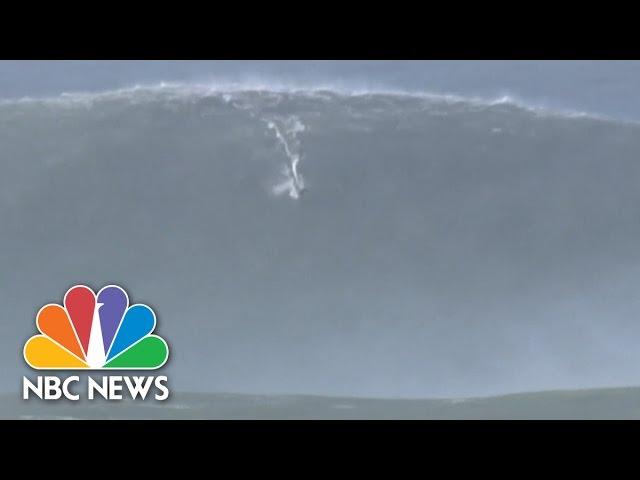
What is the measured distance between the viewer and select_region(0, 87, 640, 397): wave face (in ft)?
105

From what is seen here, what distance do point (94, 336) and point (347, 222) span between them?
41.9 ft

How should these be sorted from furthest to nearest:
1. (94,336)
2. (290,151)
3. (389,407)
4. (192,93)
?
(192,93)
(290,151)
(389,407)
(94,336)

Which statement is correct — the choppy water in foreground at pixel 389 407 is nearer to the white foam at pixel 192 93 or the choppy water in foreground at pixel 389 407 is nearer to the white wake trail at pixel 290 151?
the white wake trail at pixel 290 151

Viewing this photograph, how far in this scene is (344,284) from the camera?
33.8 meters

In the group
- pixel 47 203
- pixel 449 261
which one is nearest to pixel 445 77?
pixel 449 261

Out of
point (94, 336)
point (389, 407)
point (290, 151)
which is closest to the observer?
point (94, 336)

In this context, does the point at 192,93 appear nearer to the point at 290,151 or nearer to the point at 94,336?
the point at 290,151

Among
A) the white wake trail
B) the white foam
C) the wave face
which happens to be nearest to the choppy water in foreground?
the wave face

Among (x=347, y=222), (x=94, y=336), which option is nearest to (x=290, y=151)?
(x=347, y=222)

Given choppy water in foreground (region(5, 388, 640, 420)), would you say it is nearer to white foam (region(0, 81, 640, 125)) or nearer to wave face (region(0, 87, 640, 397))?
wave face (region(0, 87, 640, 397))

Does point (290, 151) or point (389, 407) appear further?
point (290, 151)

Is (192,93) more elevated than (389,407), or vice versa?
(192,93)

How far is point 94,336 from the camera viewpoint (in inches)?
1032

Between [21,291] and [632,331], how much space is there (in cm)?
2213
